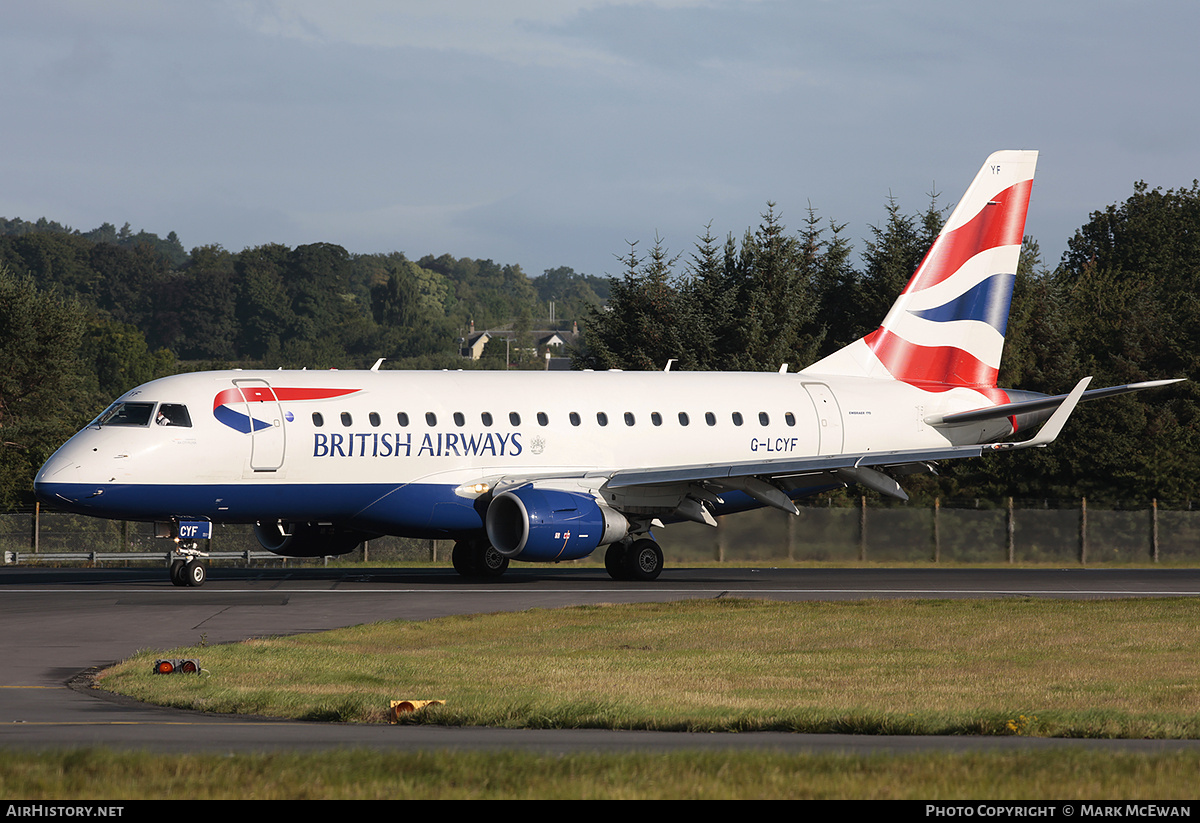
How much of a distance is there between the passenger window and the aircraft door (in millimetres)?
14371

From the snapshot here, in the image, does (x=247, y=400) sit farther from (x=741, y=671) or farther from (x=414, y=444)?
(x=741, y=671)

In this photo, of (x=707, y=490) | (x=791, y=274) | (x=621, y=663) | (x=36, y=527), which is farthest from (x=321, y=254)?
(x=621, y=663)

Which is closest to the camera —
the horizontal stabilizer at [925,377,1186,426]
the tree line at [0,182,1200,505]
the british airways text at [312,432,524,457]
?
the british airways text at [312,432,524,457]

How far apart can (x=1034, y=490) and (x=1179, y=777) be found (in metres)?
44.3

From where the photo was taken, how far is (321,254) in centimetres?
18525

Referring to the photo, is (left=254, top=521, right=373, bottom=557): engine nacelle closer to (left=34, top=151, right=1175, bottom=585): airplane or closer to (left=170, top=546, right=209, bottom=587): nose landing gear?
(left=34, top=151, right=1175, bottom=585): airplane

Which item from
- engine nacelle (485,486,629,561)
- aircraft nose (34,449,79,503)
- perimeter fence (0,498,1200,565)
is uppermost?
aircraft nose (34,449,79,503)

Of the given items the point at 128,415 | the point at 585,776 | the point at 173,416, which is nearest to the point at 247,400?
the point at 173,416

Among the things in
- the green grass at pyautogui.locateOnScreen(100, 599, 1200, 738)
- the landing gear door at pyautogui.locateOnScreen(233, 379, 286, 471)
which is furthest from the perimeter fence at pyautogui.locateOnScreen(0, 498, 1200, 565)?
the green grass at pyautogui.locateOnScreen(100, 599, 1200, 738)

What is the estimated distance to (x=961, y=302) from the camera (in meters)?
37.2

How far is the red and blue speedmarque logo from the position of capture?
28.5 meters

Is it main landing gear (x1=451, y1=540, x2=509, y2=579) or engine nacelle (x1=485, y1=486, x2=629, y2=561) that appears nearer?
engine nacelle (x1=485, y1=486, x2=629, y2=561)

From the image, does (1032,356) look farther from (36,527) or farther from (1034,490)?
(36,527)

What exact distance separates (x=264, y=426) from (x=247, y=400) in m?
0.64
